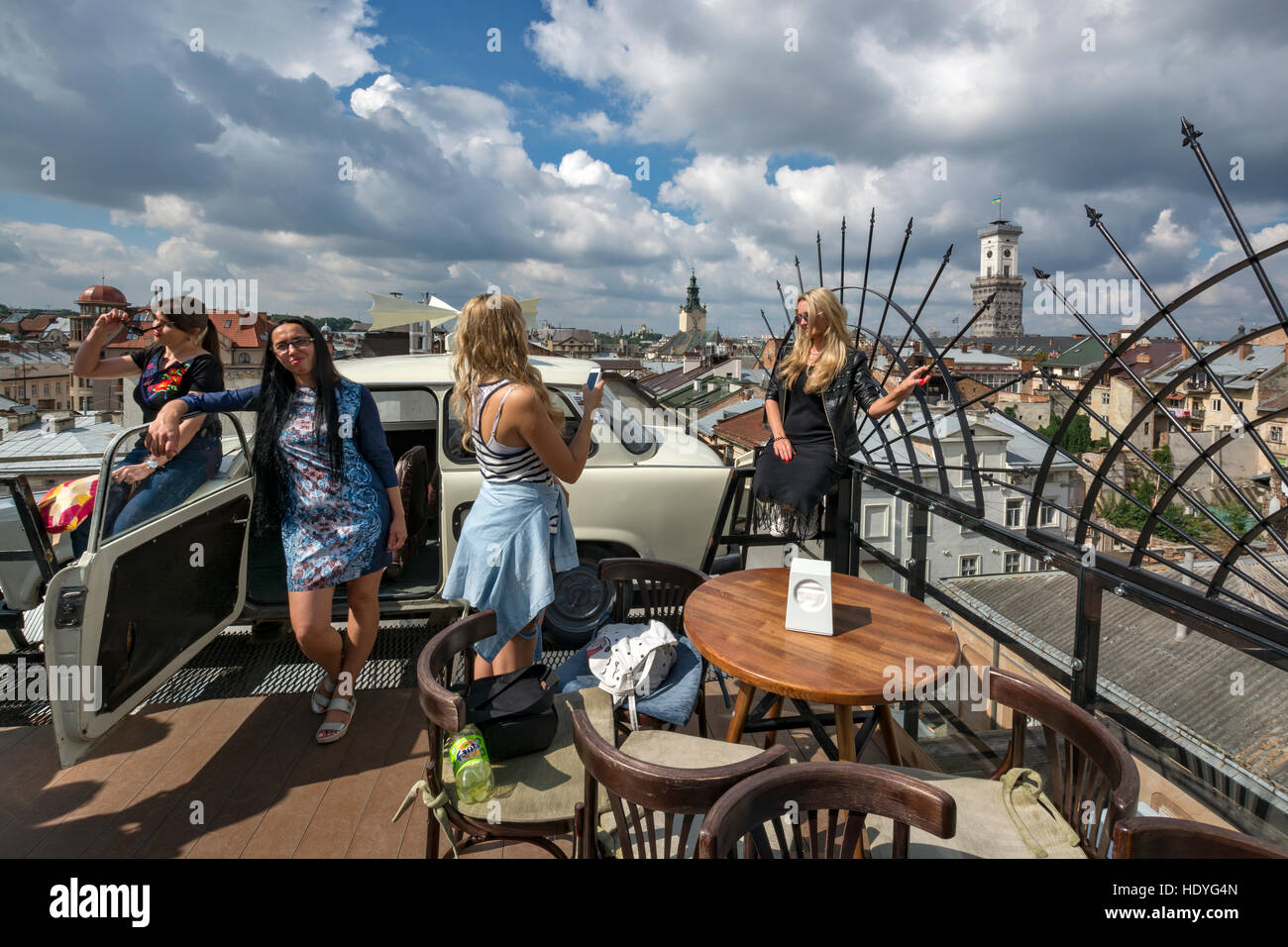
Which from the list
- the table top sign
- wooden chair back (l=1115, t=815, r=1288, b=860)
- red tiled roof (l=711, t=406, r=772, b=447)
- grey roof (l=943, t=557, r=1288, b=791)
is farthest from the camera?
red tiled roof (l=711, t=406, r=772, b=447)

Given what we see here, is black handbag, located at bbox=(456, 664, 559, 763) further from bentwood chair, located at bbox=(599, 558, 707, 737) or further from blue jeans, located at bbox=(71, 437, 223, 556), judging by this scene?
blue jeans, located at bbox=(71, 437, 223, 556)

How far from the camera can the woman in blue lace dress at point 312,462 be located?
9.75ft

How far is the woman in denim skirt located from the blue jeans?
1.37 m

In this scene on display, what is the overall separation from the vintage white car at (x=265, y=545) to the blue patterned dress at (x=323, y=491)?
0.50m

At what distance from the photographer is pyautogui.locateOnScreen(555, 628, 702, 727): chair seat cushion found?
249cm

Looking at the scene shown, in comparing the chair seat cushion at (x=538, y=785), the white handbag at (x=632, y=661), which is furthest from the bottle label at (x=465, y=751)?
the white handbag at (x=632, y=661)

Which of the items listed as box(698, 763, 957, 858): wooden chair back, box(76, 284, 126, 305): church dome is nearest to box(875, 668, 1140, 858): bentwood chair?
box(698, 763, 957, 858): wooden chair back

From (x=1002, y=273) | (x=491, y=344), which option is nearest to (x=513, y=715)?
(x=491, y=344)

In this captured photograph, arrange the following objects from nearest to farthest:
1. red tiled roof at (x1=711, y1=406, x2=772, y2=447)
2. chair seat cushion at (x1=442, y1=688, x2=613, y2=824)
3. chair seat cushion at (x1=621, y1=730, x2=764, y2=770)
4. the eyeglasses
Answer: chair seat cushion at (x1=442, y1=688, x2=613, y2=824)
chair seat cushion at (x1=621, y1=730, x2=764, y2=770)
the eyeglasses
red tiled roof at (x1=711, y1=406, x2=772, y2=447)

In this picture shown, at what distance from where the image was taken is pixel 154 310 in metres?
3.18

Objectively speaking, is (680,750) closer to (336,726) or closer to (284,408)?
(336,726)

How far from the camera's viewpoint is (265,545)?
484 cm

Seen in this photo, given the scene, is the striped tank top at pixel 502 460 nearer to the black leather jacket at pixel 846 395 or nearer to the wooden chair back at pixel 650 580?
the wooden chair back at pixel 650 580

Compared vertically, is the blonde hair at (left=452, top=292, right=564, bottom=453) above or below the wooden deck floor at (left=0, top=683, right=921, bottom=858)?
above
